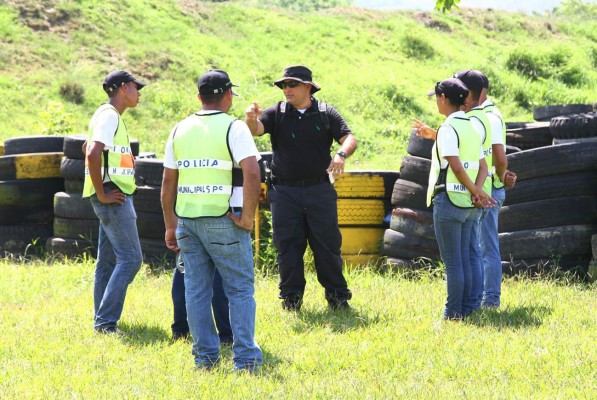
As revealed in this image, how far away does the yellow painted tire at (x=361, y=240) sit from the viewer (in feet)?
29.3

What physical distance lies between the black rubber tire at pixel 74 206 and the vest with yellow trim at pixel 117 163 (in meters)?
2.96

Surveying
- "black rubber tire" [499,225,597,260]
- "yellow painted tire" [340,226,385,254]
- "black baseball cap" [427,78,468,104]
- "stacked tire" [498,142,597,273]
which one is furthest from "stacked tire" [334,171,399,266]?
"black baseball cap" [427,78,468,104]

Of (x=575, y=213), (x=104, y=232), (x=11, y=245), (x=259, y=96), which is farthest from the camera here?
(x=259, y=96)

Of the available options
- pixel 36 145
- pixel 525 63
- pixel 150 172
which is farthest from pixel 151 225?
pixel 525 63

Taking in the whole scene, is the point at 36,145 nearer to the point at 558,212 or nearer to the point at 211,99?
the point at 211,99

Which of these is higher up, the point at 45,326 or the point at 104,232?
the point at 104,232

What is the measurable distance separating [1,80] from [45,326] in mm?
18930

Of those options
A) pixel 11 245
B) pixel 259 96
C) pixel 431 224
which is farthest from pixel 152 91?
pixel 431 224

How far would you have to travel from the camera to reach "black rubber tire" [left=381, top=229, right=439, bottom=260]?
27.8ft

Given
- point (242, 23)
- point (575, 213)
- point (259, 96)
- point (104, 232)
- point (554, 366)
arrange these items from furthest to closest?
point (242, 23) → point (259, 96) → point (575, 213) → point (104, 232) → point (554, 366)

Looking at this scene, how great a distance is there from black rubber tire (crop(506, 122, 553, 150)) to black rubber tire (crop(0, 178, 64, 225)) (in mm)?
Result: 5057

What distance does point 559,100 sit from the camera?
27094 millimetres

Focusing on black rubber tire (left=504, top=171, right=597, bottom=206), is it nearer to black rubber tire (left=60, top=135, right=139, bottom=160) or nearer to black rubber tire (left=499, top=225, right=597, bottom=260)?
black rubber tire (left=499, top=225, right=597, bottom=260)

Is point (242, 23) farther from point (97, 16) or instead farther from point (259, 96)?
point (259, 96)
